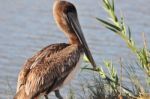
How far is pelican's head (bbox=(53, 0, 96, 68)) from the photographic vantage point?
873cm

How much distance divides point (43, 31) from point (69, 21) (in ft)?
22.8

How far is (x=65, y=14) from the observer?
8.76m

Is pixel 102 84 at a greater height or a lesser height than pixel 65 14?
lesser

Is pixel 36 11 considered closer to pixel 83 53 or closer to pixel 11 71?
pixel 11 71

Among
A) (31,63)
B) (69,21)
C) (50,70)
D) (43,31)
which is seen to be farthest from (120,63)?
(43,31)

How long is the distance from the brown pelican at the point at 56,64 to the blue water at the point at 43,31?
8.35 ft

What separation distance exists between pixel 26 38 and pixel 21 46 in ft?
1.94

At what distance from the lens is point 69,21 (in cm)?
878

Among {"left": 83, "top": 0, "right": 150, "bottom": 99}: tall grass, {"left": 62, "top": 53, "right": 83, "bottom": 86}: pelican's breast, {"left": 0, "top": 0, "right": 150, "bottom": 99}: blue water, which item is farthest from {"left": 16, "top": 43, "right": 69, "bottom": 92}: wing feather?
{"left": 0, "top": 0, "right": 150, "bottom": 99}: blue water

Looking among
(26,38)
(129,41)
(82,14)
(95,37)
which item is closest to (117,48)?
(95,37)

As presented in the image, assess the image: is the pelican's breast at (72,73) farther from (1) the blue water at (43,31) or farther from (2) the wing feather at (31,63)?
(1) the blue water at (43,31)

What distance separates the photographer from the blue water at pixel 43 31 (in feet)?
43.9

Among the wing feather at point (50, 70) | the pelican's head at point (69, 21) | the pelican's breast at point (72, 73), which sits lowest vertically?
the pelican's breast at point (72, 73)

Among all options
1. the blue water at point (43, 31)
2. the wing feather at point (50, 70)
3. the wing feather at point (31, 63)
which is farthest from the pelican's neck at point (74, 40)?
the blue water at point (43, 31)
